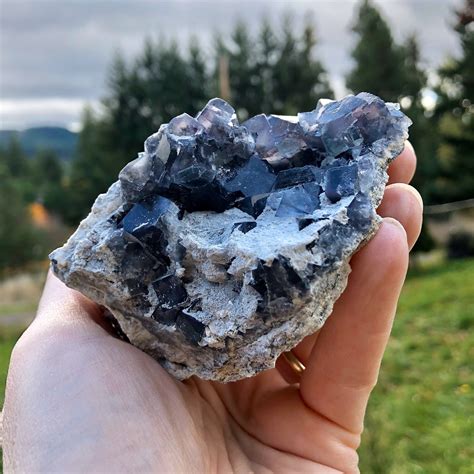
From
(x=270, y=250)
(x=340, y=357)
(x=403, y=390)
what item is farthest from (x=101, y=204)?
(x=403, y=390)

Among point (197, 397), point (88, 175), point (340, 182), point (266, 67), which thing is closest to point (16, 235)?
point (88, 175)

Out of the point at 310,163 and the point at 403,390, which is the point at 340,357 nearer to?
the point at 310,163

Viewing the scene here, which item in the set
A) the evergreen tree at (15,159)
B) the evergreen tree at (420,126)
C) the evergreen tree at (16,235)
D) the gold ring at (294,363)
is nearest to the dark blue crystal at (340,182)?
the gold ring at (294,363)

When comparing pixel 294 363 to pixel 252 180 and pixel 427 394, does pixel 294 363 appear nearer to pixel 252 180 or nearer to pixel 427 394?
pixel 252 180

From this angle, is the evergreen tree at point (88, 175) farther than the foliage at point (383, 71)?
No

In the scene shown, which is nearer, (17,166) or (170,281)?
(170,281)

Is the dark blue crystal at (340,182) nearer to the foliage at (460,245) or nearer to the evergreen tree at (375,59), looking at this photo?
the foliage at (460,245)
